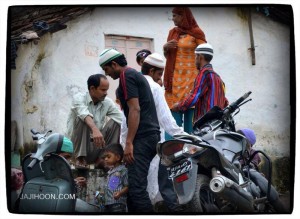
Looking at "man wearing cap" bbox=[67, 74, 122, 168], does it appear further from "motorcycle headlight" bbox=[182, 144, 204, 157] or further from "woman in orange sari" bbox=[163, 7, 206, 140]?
"motorcycle headlight" bbox=[182, 144, 204, 157]

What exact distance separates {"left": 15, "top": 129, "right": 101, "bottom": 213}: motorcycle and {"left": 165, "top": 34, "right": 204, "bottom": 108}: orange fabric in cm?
107

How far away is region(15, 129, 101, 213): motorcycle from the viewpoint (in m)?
7.98

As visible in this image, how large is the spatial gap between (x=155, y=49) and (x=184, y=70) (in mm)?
338

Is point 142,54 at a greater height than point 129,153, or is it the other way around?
point 142,54

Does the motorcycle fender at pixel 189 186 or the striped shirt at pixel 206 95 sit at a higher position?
the striped shirt at pixel 206 95

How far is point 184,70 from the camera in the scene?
822 centimetres

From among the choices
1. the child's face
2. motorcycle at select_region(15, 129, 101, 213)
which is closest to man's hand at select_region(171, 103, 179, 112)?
the child's face

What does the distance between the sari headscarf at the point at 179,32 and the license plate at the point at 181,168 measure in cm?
81

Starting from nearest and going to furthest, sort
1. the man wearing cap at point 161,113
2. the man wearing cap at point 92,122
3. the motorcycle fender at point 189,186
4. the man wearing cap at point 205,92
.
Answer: the motorcycle fender at point 189,186 < the man wearing cap at point 161,113 < the man wearing cap at point 92,122 < the man wearing cap at point 205,92

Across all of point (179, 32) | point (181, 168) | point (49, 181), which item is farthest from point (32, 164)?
point (179, 32)

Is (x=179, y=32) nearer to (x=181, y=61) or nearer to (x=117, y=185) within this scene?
(x=181, y=61)

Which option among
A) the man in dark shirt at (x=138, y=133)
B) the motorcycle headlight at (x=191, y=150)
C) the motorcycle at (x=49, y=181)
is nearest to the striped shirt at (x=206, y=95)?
the man in dark shirt at (x=138, y=133)

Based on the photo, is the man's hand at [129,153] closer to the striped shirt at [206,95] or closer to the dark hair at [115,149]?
the dark hair at [115,149]

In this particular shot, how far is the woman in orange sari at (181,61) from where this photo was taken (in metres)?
8.12
